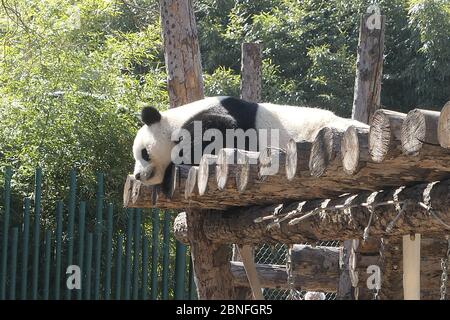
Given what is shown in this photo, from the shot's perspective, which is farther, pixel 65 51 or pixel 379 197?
pixel 65 51

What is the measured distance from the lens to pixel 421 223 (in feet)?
9.08

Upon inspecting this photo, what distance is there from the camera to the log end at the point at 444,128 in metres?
2.12

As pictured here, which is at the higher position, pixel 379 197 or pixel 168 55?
pixel 168 55

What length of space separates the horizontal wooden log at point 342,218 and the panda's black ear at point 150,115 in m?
0.58

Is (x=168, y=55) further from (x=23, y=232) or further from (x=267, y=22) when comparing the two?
(x=267, y=22)

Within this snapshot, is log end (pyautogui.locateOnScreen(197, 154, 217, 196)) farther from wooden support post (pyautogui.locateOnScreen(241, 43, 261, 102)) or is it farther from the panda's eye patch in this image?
wooden support post (pyautogui.locateOnScreen(241, 43, 261, 102))

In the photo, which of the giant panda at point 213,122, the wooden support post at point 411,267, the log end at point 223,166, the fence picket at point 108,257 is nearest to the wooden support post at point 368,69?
the giant panda at point 213,122

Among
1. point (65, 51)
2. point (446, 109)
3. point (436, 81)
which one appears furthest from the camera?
point (436, 81)

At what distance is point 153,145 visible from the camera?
4492 mm

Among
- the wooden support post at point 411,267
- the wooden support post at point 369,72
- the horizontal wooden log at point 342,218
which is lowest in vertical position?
the wooden support post at point 411,267

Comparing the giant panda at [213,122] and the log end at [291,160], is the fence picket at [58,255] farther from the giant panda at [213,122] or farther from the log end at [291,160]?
the log end at [291,160]

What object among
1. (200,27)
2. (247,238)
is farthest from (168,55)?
(200,27)
